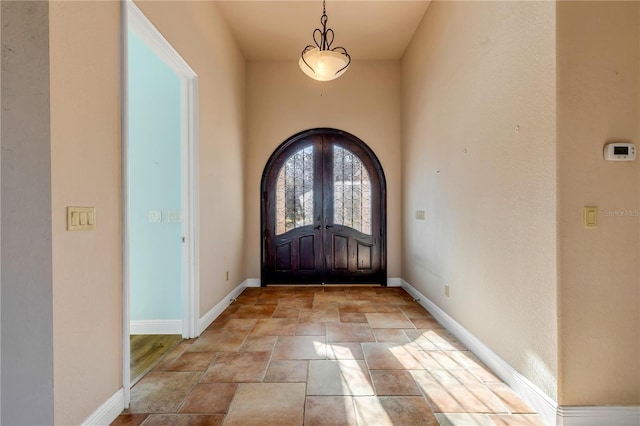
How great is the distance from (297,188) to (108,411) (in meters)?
3.59

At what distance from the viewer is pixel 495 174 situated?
7.31 ft

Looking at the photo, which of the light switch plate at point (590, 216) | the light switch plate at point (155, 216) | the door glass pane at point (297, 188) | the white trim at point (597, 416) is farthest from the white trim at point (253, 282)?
the light switch plate at point (590, 216)

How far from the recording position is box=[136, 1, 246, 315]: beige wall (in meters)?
2.73

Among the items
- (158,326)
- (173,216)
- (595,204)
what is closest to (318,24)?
(173,216)

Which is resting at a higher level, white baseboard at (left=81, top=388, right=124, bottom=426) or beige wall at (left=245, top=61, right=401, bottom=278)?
beige wall at (left=245, top=61, right=401, bottom=278)

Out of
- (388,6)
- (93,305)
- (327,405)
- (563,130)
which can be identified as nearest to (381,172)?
(388,6)

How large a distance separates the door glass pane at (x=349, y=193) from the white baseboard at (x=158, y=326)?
262 cm

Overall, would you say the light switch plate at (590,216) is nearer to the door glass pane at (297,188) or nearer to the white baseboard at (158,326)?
the white baseboard at (158,326)

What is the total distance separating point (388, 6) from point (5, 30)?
11.4ft

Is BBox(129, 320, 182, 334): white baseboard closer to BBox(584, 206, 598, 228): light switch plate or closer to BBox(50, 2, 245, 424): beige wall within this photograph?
BBox(50, 2, 245, 424): beige wall

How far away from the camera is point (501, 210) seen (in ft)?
7.10

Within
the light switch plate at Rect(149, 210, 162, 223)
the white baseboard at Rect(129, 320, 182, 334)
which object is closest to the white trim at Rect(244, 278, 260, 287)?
the white baseboard at Rect(129, 320, 182, 334)

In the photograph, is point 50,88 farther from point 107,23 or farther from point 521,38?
point 521,38

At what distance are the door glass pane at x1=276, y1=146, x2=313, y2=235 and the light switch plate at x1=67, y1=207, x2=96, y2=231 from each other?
3.35 m
